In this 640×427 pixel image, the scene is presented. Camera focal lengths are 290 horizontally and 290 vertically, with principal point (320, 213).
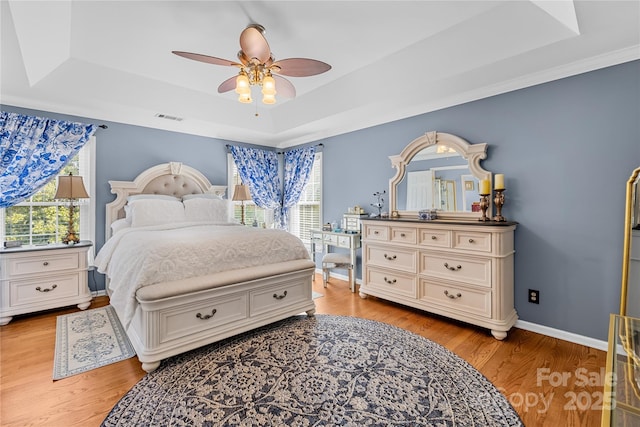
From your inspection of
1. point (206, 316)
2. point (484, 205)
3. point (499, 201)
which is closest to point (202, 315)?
point (206, 316)

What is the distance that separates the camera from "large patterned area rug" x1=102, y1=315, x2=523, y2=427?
62.8 inches

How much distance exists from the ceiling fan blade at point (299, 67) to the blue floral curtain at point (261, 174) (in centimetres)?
282

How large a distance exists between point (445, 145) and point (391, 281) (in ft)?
5.39

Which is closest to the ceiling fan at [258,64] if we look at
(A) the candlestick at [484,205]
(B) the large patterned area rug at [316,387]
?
(A) the candlestick at [484,205]

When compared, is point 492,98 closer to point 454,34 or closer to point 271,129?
point 454,34

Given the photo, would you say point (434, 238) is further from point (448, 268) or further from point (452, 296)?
point (452, 296)

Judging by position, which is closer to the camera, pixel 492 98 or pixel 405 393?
pixel 405 393

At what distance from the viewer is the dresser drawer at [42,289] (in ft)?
9.37

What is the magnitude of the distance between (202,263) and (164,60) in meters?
2.01

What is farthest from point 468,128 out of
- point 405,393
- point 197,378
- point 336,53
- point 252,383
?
point 197,378

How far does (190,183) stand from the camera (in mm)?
4332

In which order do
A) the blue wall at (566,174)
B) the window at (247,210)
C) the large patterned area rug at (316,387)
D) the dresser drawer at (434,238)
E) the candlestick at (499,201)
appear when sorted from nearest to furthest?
the large patterned area rug at (316,387), the blue wall at (566,174), the candlestick at (499,201), the dresser drawer at (434,238), the window at (247,210)

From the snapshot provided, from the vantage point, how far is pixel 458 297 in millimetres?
2797

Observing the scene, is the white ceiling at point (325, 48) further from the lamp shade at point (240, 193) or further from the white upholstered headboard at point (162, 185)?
the lamp shade at point (240, 193)
